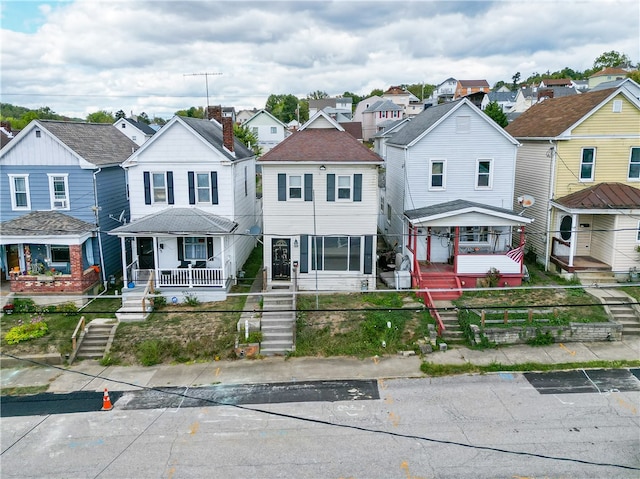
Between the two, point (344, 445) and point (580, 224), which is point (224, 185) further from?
point (580, 224)

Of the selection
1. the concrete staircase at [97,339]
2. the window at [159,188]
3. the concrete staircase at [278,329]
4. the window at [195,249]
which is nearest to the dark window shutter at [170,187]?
the window at [159,188]

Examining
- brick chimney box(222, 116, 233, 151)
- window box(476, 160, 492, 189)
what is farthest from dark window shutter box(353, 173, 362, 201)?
brick chimney box(222, 116, 233, 151)

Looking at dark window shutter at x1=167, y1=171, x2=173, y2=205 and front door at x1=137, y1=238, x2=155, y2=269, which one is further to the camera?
front door at x1=137, y1=238, x2=155, y2=269

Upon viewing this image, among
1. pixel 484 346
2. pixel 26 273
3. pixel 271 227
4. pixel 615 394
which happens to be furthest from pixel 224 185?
pixel 615 394

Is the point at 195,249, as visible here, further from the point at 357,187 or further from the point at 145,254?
the point at 357,187

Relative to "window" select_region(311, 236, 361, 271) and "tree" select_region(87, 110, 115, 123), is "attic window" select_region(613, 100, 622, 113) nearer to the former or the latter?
"window" select_region(311, 236, 361, 271)

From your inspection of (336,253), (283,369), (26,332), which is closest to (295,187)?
(336,253)
